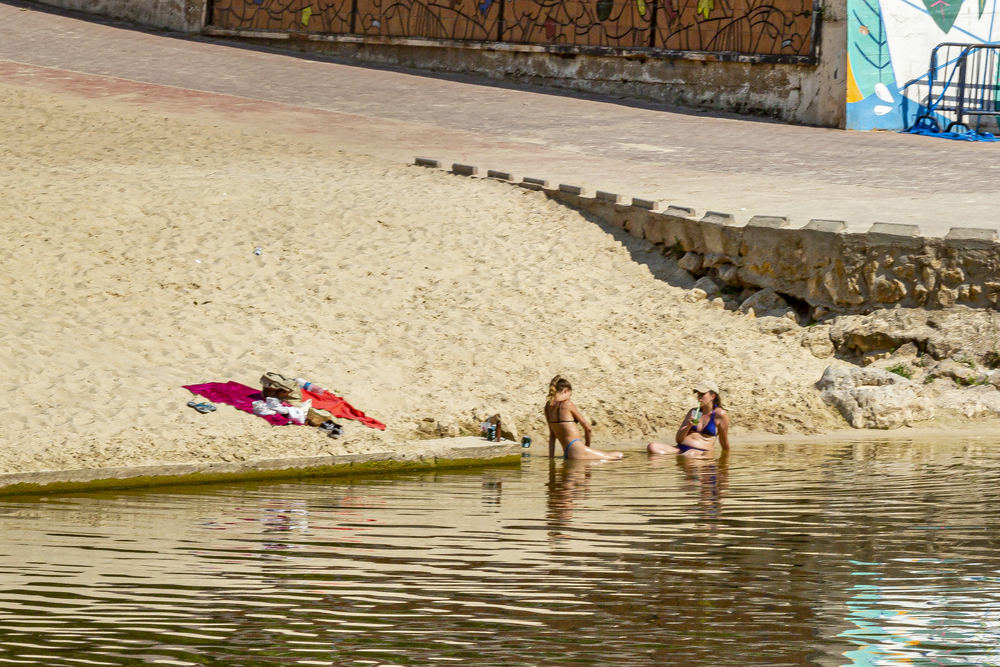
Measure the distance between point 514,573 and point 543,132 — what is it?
13831mm

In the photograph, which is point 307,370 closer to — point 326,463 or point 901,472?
Result: point 326,463

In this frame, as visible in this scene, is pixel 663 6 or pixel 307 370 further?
pixel 663 6

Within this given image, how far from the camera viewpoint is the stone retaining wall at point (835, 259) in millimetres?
13539

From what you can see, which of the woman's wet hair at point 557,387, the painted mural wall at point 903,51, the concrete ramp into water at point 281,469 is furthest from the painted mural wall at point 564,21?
the concrete ramp into water at point 281,469

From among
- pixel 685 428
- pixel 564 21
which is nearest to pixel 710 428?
pixel 685 428

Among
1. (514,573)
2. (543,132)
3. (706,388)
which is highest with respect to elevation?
(543,132)

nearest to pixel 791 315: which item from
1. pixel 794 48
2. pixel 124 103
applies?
pixel 794 48

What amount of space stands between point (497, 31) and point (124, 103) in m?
7.07

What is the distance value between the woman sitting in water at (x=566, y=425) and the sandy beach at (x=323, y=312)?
0.78 m

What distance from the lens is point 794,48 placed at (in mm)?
20969

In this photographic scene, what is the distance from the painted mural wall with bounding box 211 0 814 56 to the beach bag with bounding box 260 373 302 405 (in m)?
12.4

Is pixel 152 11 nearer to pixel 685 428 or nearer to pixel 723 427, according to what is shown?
pixel 685 428

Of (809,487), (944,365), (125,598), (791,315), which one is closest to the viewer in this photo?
(125,598)

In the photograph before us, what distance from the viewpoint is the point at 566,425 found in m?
11.5
